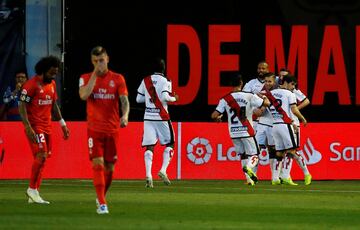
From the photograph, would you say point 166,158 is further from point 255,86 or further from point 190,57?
point 190,57

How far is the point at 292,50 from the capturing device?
31.0 m

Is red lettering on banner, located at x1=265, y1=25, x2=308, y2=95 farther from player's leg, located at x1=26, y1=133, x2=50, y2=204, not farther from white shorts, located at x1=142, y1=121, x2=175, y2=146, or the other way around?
player's leg, located at x1=26, y1=133, x2=50, y2=204

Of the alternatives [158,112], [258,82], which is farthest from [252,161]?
[258,82]

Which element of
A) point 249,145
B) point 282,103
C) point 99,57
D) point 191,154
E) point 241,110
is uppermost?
point 99,57

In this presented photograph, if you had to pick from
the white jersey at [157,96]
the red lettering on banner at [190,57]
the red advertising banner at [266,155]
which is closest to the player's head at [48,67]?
the white jersey at [157,96]

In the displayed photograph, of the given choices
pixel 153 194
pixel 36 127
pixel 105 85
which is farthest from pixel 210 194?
pixel 105 85

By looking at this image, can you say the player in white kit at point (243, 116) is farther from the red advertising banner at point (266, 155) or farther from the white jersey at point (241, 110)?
the red advertising banner at point (266, 155)

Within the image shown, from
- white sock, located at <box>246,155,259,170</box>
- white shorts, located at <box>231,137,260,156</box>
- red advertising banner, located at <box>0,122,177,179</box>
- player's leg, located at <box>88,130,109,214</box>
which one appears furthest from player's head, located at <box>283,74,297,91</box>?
player's leg, located at <box>88,130,109,214</box>

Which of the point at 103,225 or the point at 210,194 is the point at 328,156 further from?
the point at 103,225

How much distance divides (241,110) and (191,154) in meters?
3.52

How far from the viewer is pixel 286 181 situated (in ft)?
88.8

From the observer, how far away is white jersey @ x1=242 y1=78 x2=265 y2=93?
2783cm

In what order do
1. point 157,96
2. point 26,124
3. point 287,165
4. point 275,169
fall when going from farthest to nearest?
point 287,165 < point 275,169 < point 157,96 < point 26,124

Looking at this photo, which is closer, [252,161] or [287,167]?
[252,161]
